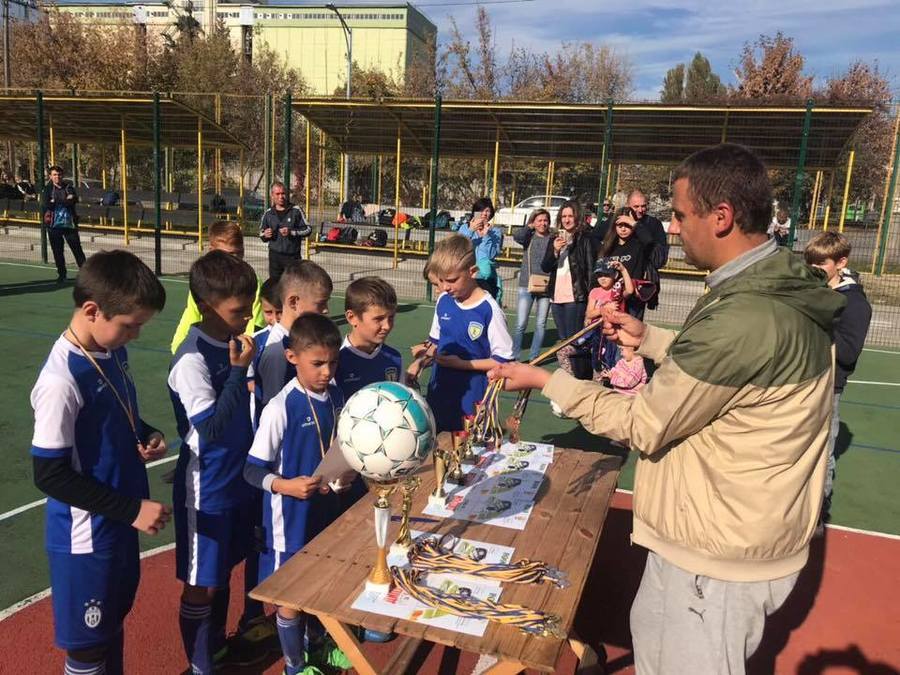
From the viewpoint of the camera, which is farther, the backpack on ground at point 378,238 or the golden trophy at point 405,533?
the backpack on ground at point 378,238

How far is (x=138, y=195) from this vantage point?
23.7m

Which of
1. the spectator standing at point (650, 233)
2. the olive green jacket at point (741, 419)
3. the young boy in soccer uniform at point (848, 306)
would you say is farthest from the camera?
the spectator standing at point (650, 233)

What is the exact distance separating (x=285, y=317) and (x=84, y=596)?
71.1 inches

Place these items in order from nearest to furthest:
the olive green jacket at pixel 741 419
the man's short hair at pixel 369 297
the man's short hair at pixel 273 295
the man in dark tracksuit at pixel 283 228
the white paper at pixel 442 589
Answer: the olive green jacket at pixel 741 419, the white paper at pixel 442 589, the man's short hair at pixel 369 297, the man's short hair at pixel 273 295, the man in dark tracksuit at pixel 283 228

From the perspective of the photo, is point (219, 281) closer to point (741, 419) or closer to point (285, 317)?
point (285, 317)

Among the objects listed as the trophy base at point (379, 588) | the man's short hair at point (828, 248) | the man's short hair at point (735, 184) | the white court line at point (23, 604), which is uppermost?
the man's short hair at point (735, 184)

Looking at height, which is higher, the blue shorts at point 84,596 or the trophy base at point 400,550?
the trophy base at point 400,550

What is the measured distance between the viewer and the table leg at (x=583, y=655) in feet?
10.5

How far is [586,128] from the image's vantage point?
47.2 feet

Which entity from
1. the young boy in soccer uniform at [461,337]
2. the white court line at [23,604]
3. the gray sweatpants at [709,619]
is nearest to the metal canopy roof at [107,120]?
the young boy in soccer uniform at [461,337]

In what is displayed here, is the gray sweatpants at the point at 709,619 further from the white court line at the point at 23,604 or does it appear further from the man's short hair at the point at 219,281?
the white court line at the point at 23,604

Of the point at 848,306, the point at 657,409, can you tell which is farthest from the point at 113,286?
the point at 848,306

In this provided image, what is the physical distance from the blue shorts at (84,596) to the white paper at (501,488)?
51.8 inches

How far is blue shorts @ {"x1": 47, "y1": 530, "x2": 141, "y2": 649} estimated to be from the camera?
257 cm
